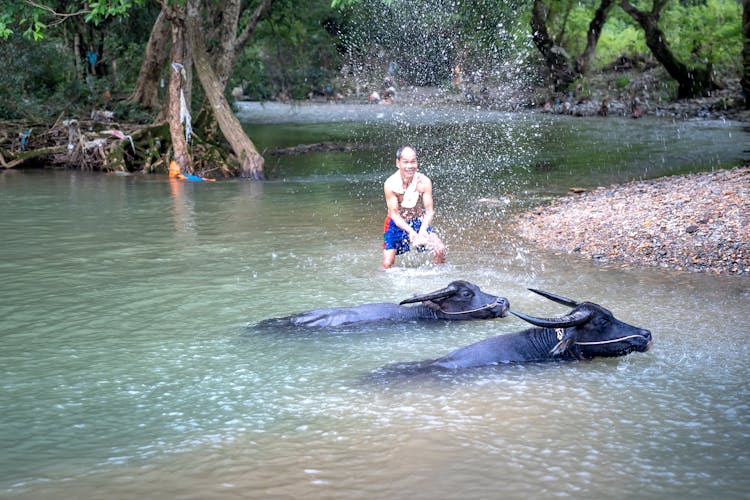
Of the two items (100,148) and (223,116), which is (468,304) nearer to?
(223,116)

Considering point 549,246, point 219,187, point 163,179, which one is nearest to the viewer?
point 549,246

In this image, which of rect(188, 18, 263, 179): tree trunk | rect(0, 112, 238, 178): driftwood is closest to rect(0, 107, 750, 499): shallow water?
rect(188, 18, 263, 179): tree trunk

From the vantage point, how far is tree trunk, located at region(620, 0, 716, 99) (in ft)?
101

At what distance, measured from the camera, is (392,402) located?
6008 mm

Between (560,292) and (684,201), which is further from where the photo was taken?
(684,201)

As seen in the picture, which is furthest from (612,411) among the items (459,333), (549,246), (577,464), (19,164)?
(19,164)

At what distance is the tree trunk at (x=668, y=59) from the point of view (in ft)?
101

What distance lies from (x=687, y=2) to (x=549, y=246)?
36353 millimetres

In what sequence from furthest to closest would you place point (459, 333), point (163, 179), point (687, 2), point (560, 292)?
point (687, 2)
point (163, 179)
point (560, 292)
point (459, 333)

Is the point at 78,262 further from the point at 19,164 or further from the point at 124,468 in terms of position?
the point at 19,164

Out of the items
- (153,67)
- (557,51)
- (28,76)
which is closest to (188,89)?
(153,67)

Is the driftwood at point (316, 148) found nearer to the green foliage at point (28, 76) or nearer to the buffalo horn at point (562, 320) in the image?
the green foliage at point (28, 76)

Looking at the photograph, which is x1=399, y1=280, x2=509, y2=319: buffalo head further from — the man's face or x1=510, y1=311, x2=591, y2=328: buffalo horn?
the man's face

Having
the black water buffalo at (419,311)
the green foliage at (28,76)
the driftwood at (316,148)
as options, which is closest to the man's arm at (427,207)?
the black water buffalo at (419,311)
